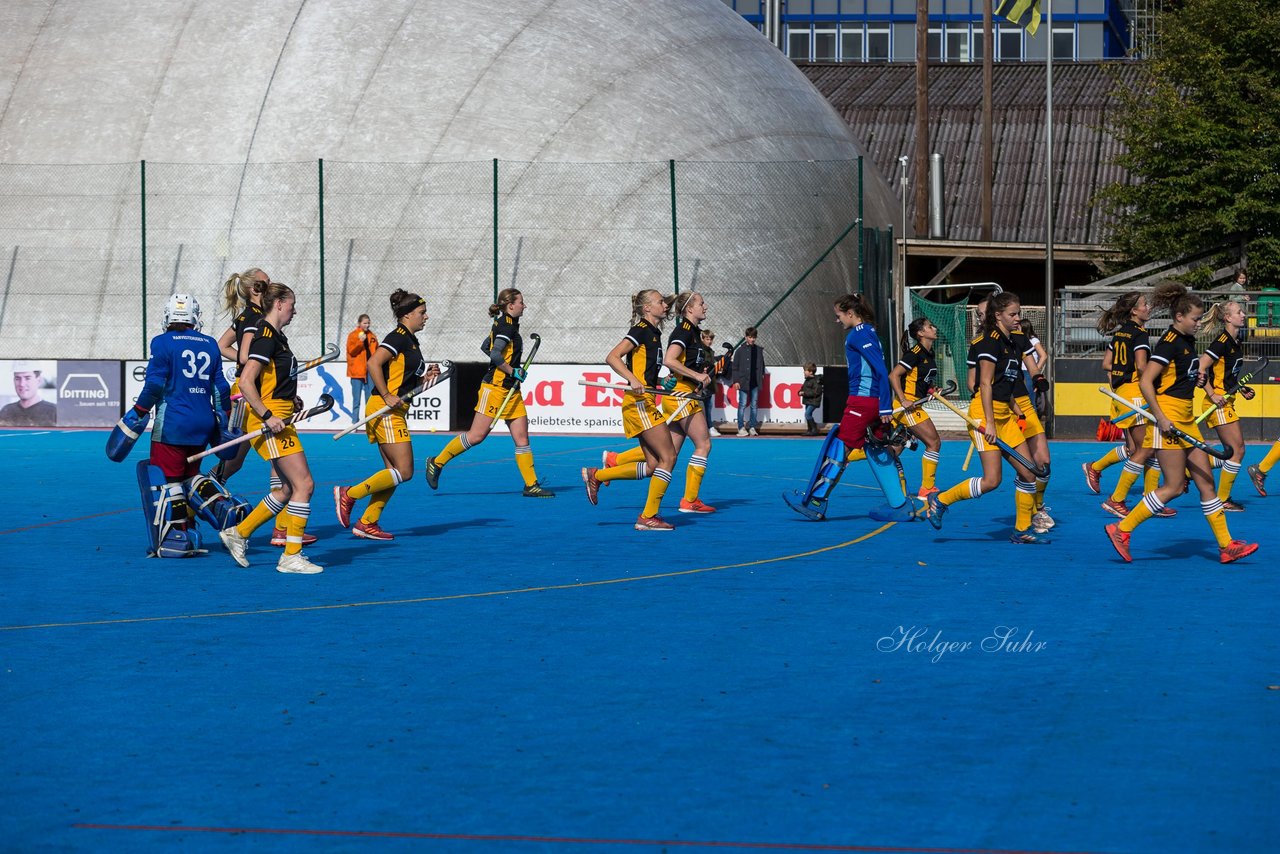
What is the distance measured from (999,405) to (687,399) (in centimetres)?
299

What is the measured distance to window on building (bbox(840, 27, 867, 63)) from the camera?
6719 centimetres

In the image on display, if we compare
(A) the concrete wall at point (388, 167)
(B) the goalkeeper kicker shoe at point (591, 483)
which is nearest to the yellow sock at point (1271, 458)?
(B) the goalkeeper kicker shoe at point (591, 483)

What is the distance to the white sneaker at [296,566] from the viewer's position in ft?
37.1

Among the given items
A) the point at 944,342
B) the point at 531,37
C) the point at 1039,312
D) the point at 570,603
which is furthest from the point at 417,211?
the point at 570,603

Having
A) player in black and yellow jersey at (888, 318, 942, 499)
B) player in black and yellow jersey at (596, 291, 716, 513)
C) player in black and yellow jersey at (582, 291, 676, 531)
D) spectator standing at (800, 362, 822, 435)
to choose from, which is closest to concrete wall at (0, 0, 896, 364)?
spectator standing at (800, 362, 822, 435)

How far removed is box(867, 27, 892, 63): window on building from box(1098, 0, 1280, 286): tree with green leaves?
28802mm

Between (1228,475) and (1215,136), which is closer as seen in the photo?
(1228,475)

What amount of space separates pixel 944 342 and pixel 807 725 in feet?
88.9

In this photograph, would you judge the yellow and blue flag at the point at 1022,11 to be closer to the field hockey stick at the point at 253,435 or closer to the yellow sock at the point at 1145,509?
the yellow sock at the point at 1145,509

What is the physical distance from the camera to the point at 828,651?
8453 mm

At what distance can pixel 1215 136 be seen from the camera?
37.1m

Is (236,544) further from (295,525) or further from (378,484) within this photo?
(378,484)

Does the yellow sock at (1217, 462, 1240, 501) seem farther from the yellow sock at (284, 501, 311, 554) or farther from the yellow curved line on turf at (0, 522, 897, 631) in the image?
the yellow sock at (284, 501, 311, 554)

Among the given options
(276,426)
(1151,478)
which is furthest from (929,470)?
(276,426)
